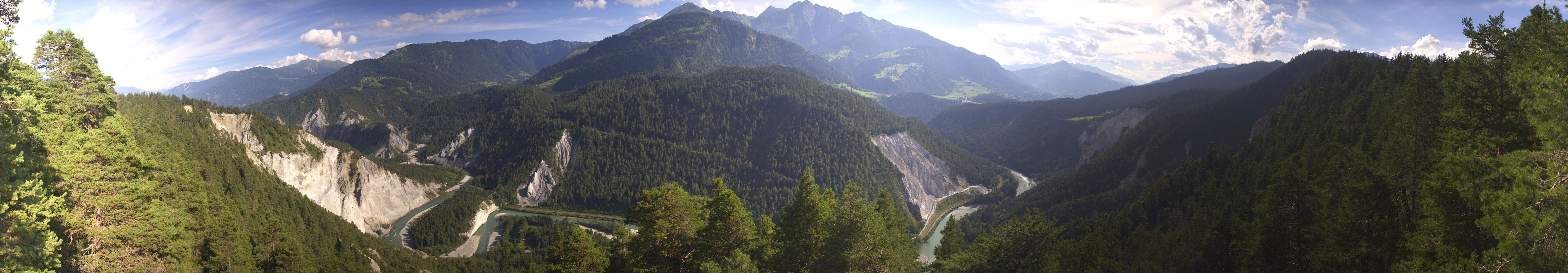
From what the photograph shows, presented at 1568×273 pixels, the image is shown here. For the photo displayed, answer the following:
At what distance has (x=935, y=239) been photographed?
410 ft

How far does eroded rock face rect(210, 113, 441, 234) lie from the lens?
95.4 m

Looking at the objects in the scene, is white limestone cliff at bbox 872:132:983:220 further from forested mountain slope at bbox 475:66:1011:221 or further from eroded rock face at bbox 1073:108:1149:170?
eroded rock face at bbox 1073:108:1149:170

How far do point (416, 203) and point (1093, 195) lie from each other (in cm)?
16018

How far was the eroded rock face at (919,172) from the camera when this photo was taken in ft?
491

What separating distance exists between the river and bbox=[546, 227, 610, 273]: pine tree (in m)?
69.9

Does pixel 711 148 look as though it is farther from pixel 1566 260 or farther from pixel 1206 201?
pixel 1566 260

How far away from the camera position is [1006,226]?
42.3 metres

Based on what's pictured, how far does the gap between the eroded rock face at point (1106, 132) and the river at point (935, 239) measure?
55.4 metres

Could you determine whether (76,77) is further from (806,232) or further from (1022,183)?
(1022,183)

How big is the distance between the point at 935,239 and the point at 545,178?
373 feet

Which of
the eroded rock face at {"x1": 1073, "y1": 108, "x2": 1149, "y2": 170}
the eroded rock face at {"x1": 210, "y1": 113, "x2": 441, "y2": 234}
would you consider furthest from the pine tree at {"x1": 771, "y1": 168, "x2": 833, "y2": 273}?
the eroded rock face at {"x1": 1073, "y1": 108, "x2": 1149, "y2": 170}

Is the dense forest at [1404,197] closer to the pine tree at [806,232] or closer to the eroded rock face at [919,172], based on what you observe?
the pine tree at [806,232]

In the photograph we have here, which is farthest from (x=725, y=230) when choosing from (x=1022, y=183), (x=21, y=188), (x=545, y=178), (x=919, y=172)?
(x=1022, y=183)

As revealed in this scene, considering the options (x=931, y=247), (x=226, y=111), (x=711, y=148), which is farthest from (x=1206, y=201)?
(x=226, y=111)
